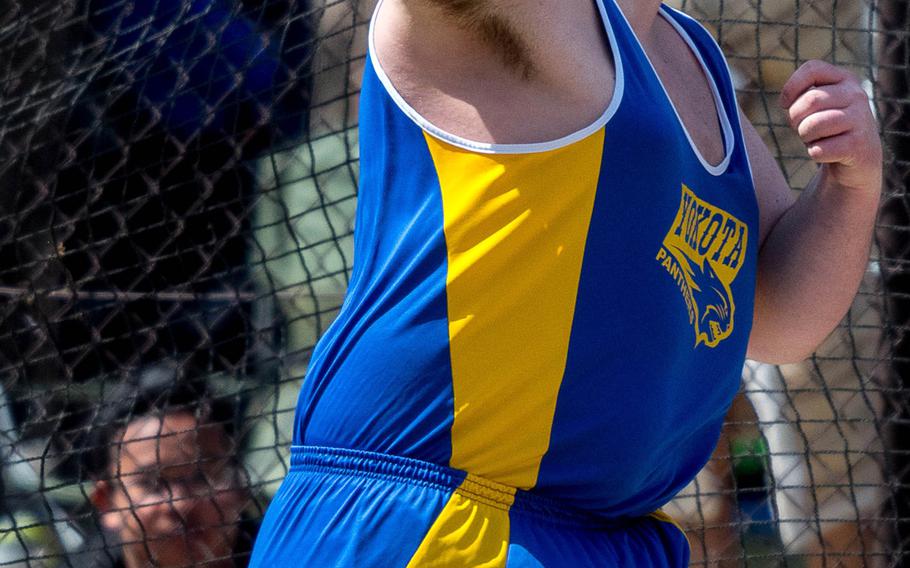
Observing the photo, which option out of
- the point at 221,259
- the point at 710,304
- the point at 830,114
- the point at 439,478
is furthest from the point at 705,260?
the point at 221,259

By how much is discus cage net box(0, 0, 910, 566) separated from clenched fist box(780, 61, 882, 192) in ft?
4.05

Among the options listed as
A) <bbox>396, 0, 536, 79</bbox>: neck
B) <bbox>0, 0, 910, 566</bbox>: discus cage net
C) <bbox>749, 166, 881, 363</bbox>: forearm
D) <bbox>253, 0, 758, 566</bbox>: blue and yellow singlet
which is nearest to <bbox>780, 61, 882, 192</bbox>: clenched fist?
<bbox>749, 166, 881, 363</bbox>: forearm

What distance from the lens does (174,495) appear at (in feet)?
7.39

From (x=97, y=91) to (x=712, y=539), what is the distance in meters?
1.59

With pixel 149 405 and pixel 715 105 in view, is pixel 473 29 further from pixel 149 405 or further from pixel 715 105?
pixel 149 405

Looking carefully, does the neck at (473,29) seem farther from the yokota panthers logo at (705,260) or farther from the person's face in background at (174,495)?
the person's face in background at (174,495)

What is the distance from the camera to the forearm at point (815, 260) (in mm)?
1096

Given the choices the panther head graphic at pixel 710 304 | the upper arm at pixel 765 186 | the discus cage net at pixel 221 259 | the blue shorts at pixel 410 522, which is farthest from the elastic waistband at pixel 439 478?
the discus cage net at pixel 221 259

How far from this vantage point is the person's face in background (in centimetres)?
222

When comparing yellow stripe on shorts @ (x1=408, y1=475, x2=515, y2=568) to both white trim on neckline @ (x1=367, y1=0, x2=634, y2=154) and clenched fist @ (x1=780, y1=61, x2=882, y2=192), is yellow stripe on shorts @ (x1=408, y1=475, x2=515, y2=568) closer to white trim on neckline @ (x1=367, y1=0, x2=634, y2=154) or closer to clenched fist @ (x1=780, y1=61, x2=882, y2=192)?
white trim on neckline @ (x1=367, y1=0, x2=634, y2=154)

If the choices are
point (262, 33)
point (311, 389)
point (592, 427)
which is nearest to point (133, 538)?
point (262, 33)

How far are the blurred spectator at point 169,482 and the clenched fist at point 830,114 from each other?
1488mm

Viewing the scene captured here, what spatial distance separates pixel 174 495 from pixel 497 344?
5.17 ft

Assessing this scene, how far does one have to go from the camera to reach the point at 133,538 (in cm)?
226
